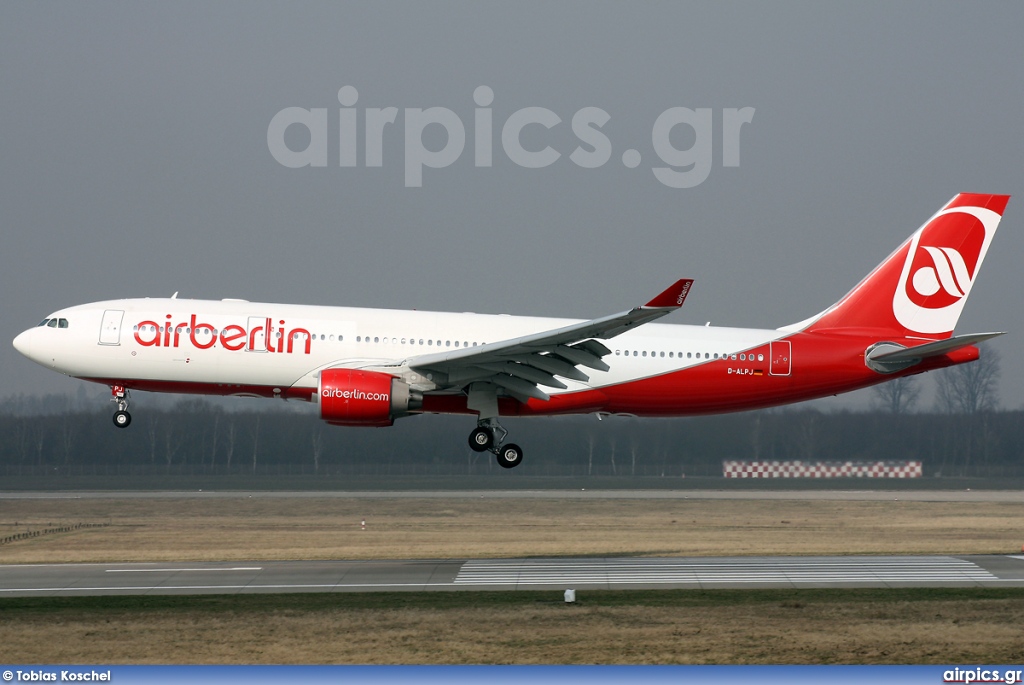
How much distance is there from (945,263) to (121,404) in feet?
84.4

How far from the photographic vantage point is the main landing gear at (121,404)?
34469 millimetres

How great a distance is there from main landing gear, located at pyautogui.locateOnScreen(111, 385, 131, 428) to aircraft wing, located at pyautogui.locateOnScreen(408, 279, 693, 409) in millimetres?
8547

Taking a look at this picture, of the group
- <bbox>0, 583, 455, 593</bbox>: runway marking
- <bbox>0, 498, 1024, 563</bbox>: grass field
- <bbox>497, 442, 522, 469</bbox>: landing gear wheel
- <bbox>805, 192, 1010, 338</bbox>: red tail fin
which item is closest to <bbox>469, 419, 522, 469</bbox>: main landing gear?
<bbox>497, 442, 522, 469</bbox>: landing gear wheel

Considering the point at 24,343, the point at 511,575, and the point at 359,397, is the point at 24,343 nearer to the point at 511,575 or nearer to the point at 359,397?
the point at 359,397

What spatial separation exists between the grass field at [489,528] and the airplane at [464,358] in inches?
386

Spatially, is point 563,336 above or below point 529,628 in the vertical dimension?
above

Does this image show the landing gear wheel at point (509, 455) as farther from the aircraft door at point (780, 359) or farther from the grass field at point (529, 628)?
the aircraft door at point (780, 359)

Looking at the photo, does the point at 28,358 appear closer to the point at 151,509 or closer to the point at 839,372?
the point at 839,372

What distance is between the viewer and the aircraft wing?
31.2 m

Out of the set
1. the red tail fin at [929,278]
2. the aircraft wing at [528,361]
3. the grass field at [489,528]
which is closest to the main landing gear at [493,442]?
the aircraft wing at [528,361]

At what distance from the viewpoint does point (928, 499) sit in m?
70.6

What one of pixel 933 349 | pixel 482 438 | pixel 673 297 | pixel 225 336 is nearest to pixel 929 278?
pixel 933 349

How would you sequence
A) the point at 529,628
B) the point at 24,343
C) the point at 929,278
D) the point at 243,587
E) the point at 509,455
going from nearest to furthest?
the point at 529,628 → the point at 243,587 → the point at 24,343 → the point at 509,455 → the point at 929,278

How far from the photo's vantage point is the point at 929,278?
124 ft
